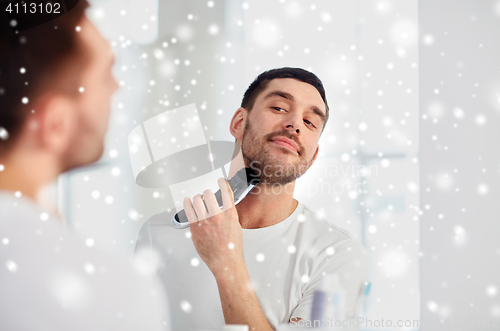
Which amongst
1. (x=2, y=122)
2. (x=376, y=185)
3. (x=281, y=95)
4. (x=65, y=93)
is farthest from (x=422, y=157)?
(x=2, y=122)

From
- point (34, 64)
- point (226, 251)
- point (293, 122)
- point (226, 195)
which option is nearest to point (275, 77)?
point (293, 122)

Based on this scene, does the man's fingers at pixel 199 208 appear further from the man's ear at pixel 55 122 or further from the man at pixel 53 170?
the man's ear at pixel 55 122

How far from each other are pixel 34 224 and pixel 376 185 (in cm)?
84

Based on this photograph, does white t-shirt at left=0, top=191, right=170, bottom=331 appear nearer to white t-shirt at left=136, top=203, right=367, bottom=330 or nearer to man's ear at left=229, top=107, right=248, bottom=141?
white t-shirt at left=136, top=203, right=367, bottom=330

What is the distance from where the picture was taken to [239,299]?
0.69 meters

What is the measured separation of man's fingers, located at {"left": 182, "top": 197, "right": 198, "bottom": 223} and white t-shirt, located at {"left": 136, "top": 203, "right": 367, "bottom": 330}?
3cm

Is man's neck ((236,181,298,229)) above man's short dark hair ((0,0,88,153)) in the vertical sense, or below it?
below

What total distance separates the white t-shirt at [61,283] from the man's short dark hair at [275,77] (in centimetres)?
48

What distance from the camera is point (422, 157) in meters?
0.74

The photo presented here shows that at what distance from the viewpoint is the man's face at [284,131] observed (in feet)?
2.35

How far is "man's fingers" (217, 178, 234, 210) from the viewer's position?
2.38ft

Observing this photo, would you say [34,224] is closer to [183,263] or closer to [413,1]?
[183,263]
